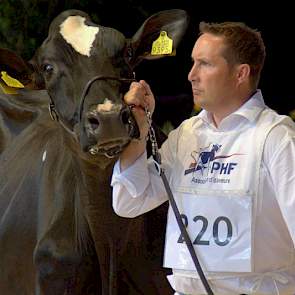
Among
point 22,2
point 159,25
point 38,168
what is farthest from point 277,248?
point 22,2

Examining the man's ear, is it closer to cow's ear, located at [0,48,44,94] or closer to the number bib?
the number bib

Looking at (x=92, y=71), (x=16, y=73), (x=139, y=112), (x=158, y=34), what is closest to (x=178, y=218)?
(x=139, y=112)

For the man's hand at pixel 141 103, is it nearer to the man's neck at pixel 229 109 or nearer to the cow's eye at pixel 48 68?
the man's neck at pixel 229 109

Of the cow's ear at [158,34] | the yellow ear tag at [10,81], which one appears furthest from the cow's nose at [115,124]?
the yellow ear tag at [10,81]

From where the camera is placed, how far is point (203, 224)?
2.93 m

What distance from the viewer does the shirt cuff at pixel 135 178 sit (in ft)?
9.88

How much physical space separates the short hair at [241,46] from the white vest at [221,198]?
0.53ft

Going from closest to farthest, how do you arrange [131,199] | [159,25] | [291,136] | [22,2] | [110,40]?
1. [291,136]
2. [131,199]
3. [110,40]
4. [159,25]
5. [22,2]

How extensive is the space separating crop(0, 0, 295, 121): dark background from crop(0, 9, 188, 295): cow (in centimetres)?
244

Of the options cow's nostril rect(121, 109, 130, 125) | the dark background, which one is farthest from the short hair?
the dark background

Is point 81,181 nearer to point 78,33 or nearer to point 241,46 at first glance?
point 78,33

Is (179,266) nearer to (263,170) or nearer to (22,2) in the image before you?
(263,170)

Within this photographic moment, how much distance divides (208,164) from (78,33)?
2.69 feet

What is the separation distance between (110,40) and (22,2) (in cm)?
306
